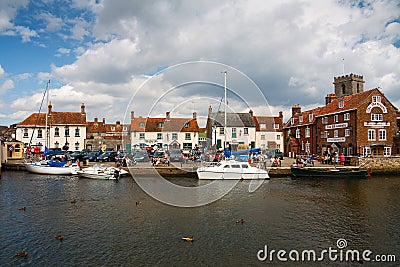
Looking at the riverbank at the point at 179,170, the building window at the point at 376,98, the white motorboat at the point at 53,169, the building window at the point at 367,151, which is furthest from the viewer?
the building window at the point at 376,98

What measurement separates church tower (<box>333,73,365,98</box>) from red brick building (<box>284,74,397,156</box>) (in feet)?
109

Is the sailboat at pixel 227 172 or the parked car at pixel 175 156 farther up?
the parked car at pixel 175 156

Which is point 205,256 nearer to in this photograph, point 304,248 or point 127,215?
point 304,248

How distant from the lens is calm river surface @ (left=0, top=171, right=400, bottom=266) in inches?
502

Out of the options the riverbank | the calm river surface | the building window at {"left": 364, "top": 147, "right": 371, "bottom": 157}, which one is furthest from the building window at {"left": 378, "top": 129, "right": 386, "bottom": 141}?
the calm river surface

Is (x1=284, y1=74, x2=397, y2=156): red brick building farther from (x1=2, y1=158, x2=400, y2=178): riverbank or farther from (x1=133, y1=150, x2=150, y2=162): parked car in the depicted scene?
(x1=133, y1=150, x2=150, y2=162): parked car

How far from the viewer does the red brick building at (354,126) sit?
43.8 m

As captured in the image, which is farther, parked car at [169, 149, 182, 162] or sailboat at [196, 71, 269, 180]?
parked car at [169, 149, 182, 162]

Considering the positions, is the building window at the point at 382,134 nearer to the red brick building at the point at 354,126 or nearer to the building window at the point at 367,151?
the red brick building at the point at 354,126

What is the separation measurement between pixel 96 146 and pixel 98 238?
179ft

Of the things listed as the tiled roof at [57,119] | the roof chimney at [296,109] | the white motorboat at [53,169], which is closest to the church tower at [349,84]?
the roof chimney at [296,109]

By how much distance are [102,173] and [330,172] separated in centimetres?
2507

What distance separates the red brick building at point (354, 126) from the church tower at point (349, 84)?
33185 mm

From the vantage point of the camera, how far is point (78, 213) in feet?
62.0
